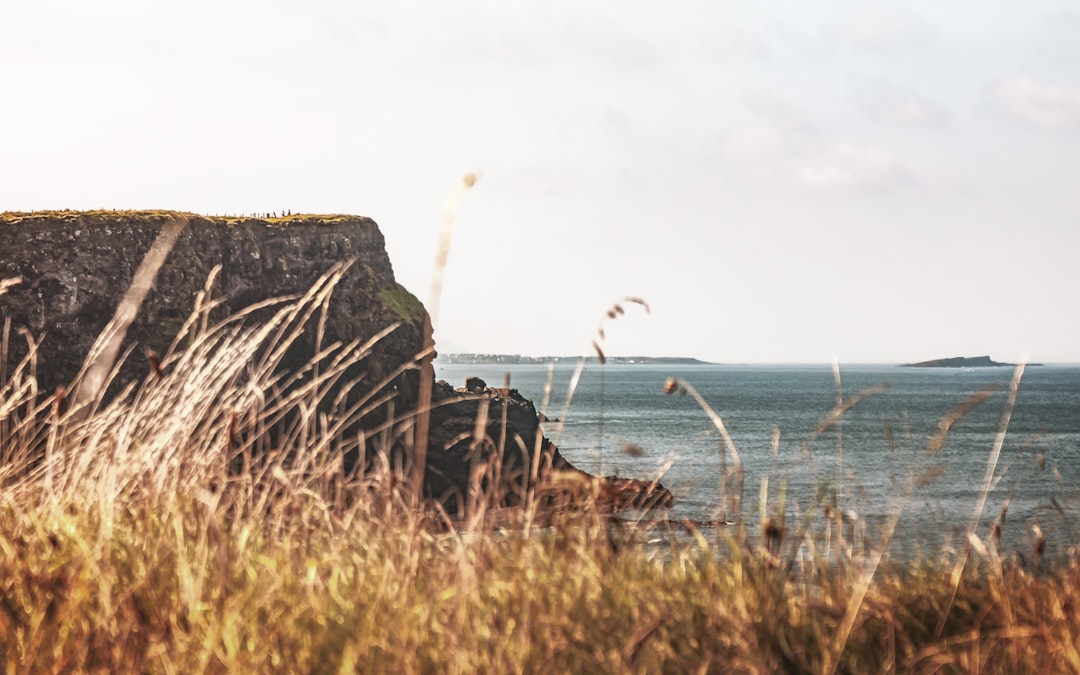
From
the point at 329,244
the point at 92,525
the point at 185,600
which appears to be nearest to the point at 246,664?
the point at 185,600

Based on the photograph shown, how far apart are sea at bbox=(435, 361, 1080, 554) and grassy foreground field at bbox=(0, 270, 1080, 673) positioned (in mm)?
280

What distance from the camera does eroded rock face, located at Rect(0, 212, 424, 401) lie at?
2032 inches

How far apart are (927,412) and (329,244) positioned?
73790mm

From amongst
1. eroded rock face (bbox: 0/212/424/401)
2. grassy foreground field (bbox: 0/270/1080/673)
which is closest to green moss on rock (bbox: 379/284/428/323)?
eroded rock face (bbox: 0/212/424/401)

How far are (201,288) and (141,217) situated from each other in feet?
40.0

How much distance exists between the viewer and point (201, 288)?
49.3 meters

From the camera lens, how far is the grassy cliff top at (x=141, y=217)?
182 feet

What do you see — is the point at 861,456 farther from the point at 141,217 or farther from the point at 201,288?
the point at 141,217

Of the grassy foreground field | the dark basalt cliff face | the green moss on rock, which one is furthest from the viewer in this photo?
the green moss on rock

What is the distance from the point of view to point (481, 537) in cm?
361

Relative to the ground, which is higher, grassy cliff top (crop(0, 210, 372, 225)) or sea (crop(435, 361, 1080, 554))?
grassy cliff top (crop(0, 210, 372, 225))

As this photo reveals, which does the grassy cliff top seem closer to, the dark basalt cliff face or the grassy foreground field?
the dark basalt cliff face

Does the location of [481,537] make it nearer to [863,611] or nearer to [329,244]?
[863,611]

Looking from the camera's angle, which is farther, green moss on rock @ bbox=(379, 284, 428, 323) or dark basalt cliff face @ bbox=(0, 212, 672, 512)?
green moss on rock @ bbox=(379, 284, 428, 323)
